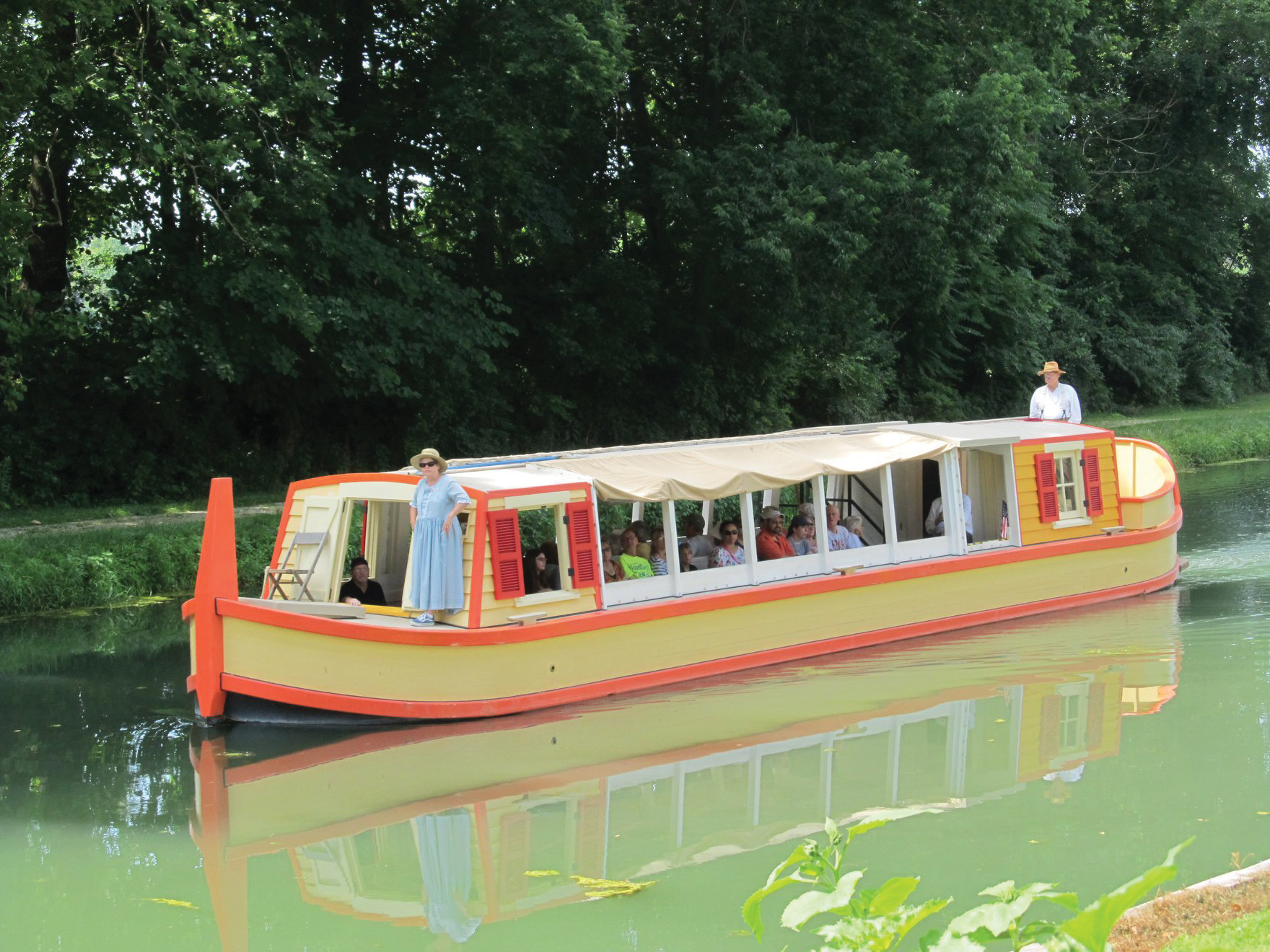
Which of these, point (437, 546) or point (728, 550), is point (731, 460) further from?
point (437, 546)

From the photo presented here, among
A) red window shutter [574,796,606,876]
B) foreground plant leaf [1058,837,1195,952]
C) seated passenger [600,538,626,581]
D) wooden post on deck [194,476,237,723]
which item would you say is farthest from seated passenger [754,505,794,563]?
foreground plant leaf [1058,837,1195,952]

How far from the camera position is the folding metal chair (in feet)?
43.7

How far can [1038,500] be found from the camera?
54.5 feet

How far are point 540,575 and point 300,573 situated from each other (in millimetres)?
2413

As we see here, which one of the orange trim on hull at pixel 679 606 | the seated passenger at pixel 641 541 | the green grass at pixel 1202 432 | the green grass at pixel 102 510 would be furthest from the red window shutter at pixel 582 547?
the green grass at pixel 1202 432

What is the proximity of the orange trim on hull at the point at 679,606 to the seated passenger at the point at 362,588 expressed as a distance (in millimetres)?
1502

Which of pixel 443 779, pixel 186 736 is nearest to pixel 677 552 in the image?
pixel 443 779

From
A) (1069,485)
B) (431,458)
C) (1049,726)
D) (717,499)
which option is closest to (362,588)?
(431,458)

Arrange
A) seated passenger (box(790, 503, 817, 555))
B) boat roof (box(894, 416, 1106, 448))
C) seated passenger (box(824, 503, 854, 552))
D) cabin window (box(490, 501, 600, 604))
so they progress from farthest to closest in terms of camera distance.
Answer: boat roof (box(894, 416, 1106, 448)) < seated passenger (box(824, 503, 854, 552)) < seated passenger (box(790, 503, 817, 555)) < cabin window (box(490, 501, 600, 604))

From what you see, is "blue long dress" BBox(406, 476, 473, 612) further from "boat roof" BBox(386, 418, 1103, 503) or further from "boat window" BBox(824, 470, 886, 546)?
"boat window" BBox(824, 470, 886, 546)

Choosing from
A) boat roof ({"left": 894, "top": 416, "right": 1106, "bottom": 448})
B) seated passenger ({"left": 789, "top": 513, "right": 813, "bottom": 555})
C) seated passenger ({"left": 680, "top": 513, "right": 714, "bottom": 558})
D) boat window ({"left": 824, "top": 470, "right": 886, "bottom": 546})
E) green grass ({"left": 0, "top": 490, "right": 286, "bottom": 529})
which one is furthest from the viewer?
green grass ({"left": 0, "top": 490, "right": 286, "bottom": 529})

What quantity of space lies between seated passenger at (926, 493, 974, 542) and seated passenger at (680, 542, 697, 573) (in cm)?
365

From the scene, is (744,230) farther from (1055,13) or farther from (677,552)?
(677,552)

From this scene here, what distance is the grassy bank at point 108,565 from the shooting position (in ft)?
57.9
